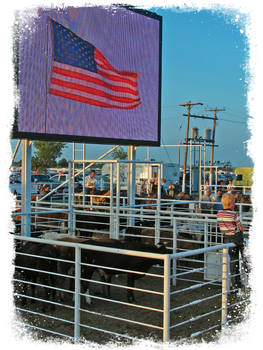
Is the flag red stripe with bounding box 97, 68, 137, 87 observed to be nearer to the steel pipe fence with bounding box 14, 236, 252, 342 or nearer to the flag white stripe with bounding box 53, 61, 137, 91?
the flag white stripe with bounding box 53, 61, 137, 91

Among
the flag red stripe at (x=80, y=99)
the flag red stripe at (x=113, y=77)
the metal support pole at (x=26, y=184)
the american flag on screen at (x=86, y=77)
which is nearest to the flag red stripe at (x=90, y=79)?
the american flag on screen at (x=86, y=77)

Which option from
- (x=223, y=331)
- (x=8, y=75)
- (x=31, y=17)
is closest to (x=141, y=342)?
(x=223, y=331)

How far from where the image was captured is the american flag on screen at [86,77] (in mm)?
8891

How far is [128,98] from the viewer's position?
35.8ft

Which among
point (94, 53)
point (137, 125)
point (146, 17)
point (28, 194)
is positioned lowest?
point (28, 194)

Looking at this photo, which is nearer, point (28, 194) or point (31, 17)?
point (31, 17)

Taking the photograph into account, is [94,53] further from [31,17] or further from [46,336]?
[46,336]

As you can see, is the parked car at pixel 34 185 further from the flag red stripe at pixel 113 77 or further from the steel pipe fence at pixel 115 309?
the steel pipe fence at pixel 115 309

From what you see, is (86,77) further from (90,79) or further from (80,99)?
(80,99)

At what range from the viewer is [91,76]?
32.5ft

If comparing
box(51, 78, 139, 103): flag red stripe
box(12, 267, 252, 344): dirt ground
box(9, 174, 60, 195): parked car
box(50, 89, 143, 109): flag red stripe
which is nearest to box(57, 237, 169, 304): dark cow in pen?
box(12, 267, 252, 344): dirt ground

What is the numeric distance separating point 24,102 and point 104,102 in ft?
8.25

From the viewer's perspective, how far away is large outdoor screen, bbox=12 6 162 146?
27.2 ft

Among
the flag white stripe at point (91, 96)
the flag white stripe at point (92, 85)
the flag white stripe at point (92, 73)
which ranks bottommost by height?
the flag white stripe at point (91, 96)
